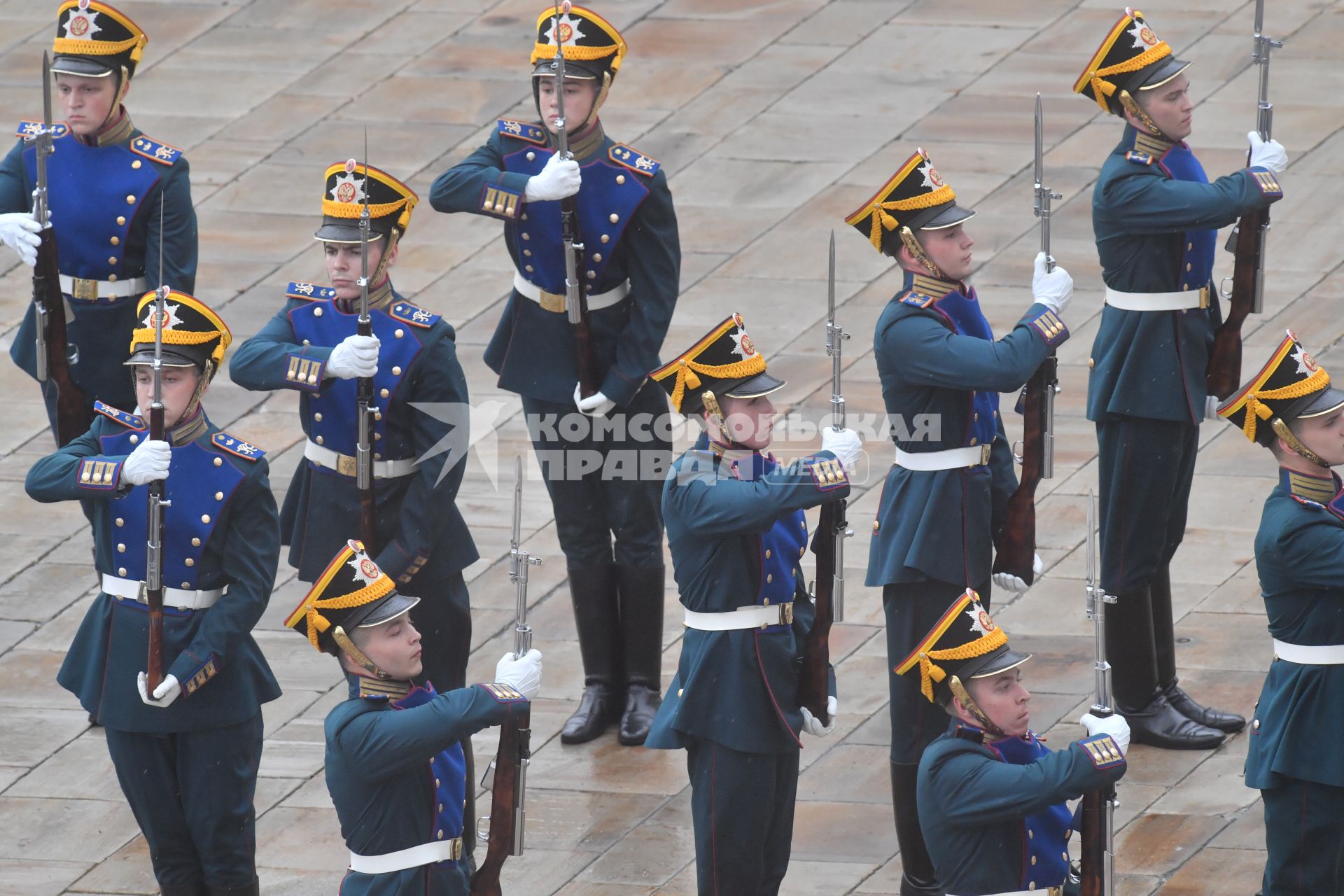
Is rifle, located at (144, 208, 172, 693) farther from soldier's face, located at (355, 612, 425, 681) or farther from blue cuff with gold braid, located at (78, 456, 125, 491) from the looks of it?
soldier's face, located at (355, 612, 425, 681)

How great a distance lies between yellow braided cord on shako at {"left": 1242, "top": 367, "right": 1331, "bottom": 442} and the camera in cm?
786

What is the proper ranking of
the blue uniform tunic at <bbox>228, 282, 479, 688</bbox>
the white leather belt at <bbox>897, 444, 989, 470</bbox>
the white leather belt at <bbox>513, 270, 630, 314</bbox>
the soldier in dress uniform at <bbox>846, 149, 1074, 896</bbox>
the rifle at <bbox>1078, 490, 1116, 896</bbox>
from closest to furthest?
the rifle at <bbox>1078, 490, 1116, 896</bbox>, the soldier in dress uniform at <bbox>846, 149, 1074, 896</bbox>, the white leather belt at <bbox>897, 444, 989, 470</bbox>, the blue uniform tunic at <bbox>228, 282, 479, 688</bbox>, the white leather belt at <bbox>513, 270, 630, 314</bbox>

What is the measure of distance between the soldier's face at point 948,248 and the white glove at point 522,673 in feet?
6.56

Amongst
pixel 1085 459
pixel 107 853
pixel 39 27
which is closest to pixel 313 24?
pixel 39 27

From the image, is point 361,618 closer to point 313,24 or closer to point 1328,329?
point 1328,329

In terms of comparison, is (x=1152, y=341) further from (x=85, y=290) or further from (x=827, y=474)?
(x=85, y=290)

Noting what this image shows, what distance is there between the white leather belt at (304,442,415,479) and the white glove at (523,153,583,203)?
111cm

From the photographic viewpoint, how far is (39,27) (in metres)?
16.5

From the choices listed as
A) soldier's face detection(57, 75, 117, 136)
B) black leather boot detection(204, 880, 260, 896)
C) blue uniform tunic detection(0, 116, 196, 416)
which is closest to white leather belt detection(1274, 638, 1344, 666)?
black leather boot detection(204, 880, 260, 896)

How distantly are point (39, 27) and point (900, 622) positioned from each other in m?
9.88

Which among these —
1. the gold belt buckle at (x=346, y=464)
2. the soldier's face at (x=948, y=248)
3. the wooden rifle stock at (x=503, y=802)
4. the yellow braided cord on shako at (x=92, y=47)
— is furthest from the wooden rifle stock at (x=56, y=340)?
the soldier's face at (x=948, y=248)

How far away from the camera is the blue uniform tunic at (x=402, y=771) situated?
23.2 feet

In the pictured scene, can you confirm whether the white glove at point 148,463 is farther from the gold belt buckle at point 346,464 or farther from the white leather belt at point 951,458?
the white leather belt at point 951,458

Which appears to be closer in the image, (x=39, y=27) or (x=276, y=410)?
(x=276, y=410)
